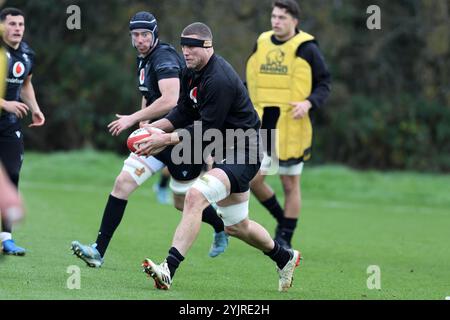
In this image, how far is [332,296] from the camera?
7.32 meters

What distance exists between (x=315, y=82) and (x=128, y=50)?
45.9ft

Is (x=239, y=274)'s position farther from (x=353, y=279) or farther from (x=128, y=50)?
(x=128, y=50)

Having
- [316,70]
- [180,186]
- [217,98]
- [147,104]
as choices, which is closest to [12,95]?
[147,104]

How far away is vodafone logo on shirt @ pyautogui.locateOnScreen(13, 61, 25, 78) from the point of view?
9.13m

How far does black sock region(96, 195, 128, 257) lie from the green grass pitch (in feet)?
0.72

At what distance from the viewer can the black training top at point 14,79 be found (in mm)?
9117

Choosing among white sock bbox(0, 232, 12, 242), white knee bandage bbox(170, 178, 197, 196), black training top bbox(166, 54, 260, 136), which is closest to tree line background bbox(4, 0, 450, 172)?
white knee bandage bbox(170, 178, 197, 196)

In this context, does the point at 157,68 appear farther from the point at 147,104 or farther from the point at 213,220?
the point at 213,220

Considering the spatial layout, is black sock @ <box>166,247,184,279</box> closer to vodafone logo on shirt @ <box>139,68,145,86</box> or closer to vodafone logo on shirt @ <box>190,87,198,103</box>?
vodafone logo on shirt @ <box>190,87,198,103</box>

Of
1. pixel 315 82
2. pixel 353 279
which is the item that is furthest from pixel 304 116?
pixel 353 279

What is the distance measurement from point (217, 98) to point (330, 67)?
650 inches

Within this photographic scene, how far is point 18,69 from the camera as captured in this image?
9.16 meters

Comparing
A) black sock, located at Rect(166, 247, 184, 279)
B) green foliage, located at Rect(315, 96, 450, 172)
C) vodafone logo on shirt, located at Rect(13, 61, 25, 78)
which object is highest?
vodafone logo on shirt, located at Rect(13, 61, 25, 78)

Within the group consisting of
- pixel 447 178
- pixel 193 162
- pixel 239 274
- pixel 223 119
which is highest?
pixel 223 119
